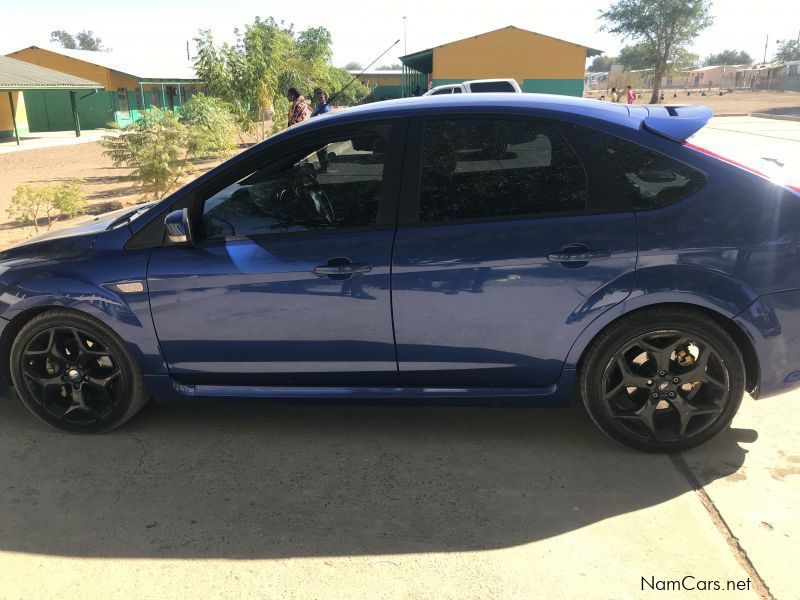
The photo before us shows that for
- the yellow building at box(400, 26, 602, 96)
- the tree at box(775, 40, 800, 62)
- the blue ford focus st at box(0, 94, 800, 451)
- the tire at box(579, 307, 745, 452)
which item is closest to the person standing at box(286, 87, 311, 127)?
the blue ford focus st at box(0, 94, 800, 451)

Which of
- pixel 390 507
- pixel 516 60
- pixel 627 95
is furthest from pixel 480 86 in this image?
pixel 390 507

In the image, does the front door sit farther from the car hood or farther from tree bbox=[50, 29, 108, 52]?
tree bbox=[50, 29, 108, 52]

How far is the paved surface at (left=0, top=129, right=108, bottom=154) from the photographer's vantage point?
26163mm

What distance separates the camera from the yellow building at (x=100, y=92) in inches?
1368

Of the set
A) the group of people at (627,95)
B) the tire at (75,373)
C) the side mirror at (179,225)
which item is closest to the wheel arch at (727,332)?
the side mirror at (179,225)

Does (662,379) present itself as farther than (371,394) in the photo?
No

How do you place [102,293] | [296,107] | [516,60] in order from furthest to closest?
[516,60], [296,107], [102,293]

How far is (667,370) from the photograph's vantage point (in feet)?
10.3

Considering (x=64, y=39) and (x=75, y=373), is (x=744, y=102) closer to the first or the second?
(x=75, y=373)

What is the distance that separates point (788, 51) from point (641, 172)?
123401 millimetres

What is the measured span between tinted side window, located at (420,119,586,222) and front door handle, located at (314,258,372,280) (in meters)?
0.38

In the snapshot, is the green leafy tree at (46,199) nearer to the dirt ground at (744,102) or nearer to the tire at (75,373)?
the tire at (75,373)

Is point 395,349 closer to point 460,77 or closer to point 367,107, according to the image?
point 367,107

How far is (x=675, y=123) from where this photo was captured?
3145mm
